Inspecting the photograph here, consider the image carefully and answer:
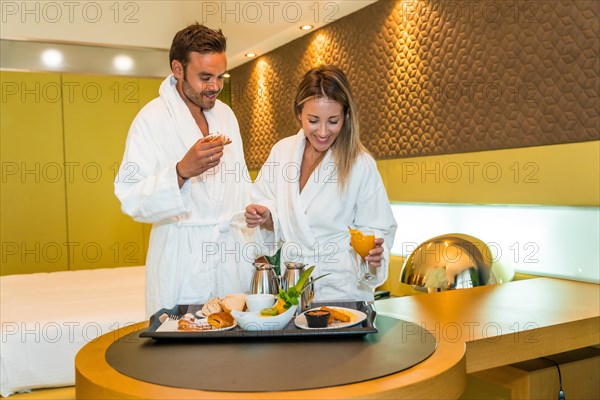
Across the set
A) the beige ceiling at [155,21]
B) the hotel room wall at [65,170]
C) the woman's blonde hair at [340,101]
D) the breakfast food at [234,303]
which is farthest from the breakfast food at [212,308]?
the hotel room wall at [65,170]

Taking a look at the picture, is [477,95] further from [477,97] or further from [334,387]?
[334,387]

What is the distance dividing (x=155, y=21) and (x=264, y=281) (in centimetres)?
416

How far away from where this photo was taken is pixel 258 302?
1.38 meters

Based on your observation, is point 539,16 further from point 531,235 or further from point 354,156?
point 354,156

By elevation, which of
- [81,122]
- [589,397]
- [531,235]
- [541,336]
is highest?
[81,122]

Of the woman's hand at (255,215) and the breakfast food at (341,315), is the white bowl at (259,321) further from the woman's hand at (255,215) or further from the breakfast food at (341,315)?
the woman's hand at (255,215)

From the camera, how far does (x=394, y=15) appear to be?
3162 mm

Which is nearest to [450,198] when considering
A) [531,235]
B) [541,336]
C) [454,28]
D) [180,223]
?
[531,235]

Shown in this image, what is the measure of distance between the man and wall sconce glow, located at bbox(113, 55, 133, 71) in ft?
11.5

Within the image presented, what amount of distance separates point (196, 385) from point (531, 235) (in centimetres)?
185

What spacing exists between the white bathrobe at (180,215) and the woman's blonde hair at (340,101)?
13.1 inches

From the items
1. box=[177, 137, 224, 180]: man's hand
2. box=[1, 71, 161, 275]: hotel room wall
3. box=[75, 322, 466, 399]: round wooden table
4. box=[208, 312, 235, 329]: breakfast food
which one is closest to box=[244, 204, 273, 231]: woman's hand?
box=[177, 137, 224, 180]: man's hand

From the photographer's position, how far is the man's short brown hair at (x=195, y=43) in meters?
1.77

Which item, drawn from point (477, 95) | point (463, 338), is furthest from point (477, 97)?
point (463, 338)
